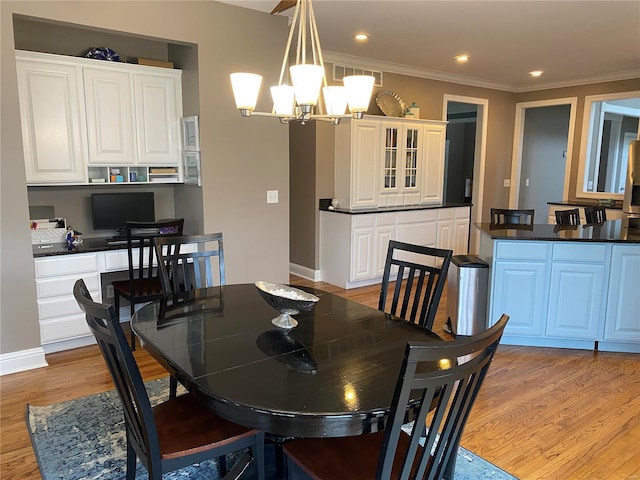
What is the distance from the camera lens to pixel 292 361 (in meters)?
1.67

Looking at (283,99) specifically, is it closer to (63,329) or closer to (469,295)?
(469,295)

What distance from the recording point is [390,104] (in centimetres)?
569

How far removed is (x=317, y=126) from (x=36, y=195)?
2942 millimetres

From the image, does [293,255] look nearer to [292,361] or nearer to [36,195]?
[36,195]

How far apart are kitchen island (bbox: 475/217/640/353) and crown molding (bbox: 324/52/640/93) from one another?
9.40ft

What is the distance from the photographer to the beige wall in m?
3.02

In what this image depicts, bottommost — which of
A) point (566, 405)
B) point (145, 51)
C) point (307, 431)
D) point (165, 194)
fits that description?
point (566, 405)

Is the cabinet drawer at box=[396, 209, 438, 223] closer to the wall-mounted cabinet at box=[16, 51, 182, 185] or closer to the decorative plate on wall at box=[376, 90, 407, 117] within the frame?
the decorative plate on wall at box=[376, 90, 407, 117]

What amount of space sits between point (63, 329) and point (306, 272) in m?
2.99

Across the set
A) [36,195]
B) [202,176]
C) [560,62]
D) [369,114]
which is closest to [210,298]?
[202,176]

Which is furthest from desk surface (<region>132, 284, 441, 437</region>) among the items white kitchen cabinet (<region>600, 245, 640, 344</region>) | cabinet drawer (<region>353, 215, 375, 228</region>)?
cabinet drawer (<region>353, 215, 375, 228</region>)

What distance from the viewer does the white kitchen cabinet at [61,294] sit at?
328cm

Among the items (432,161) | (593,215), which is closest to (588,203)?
(593,215)

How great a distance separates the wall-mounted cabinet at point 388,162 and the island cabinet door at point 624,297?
2.67 meters
